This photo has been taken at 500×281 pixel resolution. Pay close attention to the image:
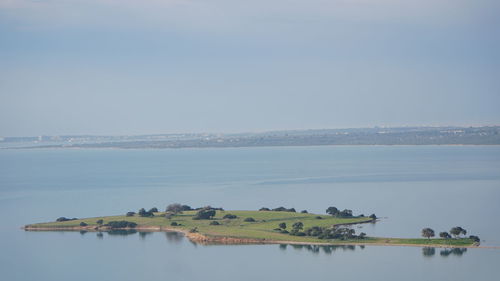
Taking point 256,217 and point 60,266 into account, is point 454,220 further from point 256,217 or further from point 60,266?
point 60,266

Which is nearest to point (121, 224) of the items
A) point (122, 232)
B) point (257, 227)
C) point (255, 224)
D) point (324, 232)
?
point (122, 232)

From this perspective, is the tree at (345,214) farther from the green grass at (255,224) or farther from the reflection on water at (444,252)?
the reflection on water at (444,252)

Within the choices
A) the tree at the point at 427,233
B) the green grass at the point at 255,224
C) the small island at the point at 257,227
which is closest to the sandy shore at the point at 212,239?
the small island at the point at 257,227

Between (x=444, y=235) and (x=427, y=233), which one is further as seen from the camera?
(x=427, y=233)

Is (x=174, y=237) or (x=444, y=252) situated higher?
(x=174, y=237)

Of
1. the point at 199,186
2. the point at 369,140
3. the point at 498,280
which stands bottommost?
the point at 498,280

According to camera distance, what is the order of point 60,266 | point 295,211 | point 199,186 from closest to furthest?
point 60,266 < point 295,211 < point 199,186

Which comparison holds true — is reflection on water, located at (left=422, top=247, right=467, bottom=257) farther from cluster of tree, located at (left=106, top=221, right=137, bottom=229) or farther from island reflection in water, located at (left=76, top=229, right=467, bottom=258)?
cluster of tree, located at (left=106, top=221, right=137, bottom=229)


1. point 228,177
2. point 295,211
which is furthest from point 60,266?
point 228,177

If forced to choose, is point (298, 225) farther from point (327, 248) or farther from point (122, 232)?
point (122, 232)
